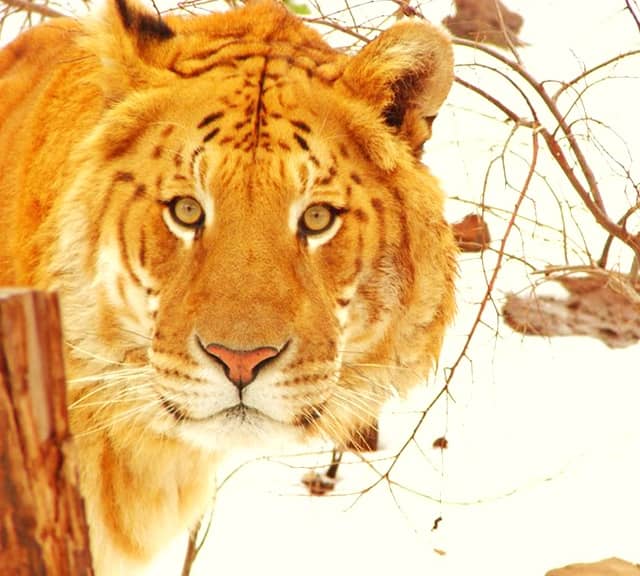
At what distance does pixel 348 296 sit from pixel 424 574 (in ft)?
5.34

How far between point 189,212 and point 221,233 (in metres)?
0.11

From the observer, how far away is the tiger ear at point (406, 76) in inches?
87.7

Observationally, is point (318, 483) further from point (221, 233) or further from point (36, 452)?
point (36, 452)

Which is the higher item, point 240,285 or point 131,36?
point 131,36

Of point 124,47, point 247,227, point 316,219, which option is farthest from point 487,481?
point 124,47

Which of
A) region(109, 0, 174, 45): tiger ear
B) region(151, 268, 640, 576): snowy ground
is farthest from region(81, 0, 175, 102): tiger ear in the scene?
region(151, 268, 640, 576): snowy ground

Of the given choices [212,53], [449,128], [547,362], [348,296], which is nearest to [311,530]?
[547,362]

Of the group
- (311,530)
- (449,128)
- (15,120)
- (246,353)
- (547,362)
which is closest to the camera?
(246,353)

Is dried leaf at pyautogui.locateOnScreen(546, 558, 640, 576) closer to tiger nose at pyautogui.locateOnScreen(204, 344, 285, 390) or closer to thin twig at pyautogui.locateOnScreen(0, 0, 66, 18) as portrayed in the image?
tiger nose at pyautogui.locateOnScreen(204, 344, 285, 390)

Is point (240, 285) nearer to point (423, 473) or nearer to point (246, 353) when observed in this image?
point (246, 353)

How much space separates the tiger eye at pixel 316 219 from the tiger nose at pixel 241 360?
1.01 ft

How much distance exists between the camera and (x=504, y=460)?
13.2ft

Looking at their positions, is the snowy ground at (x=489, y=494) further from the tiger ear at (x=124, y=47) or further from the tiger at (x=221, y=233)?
the tiger ear at (x=124, y=47)

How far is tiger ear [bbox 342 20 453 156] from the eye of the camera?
2227 millimetres
